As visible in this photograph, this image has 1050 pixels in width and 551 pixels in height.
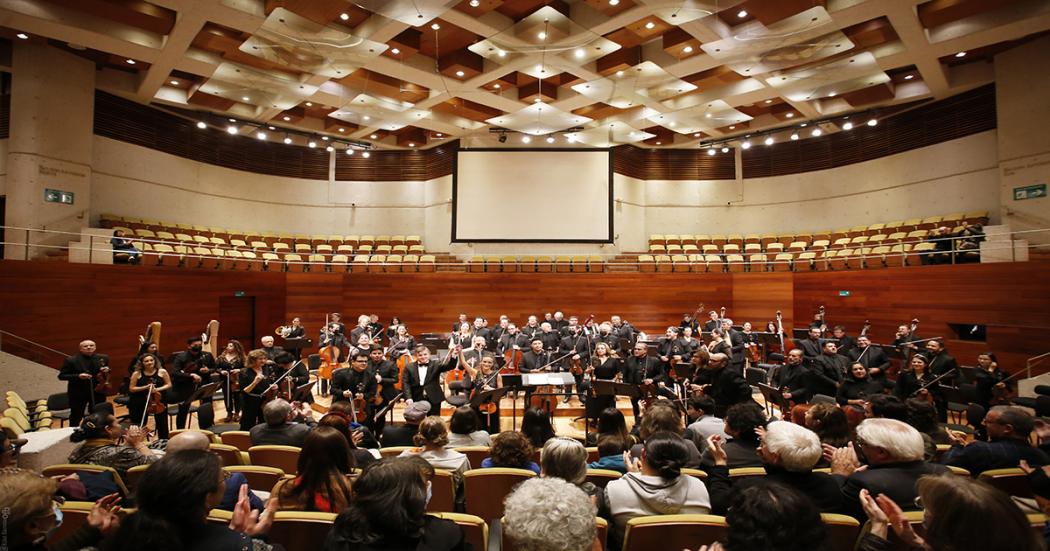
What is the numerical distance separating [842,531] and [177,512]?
301 centimetres

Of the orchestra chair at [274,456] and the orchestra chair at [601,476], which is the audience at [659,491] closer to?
the orchestra chair at [601,476]

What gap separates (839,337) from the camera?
1060 centimetres

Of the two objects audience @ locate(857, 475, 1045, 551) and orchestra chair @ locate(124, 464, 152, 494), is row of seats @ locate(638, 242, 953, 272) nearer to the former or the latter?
audience @ locate(857, 475, 1045, 551)

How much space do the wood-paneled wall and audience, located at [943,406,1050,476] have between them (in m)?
9.46

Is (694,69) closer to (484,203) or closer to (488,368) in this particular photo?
(484,203)

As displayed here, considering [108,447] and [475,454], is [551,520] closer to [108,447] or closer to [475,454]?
[475,454]

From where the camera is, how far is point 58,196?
42.8ft

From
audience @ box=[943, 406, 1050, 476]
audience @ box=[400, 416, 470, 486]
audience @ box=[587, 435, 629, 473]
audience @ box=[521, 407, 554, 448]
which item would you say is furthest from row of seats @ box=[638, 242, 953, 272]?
audience @ box=[400, 416, 470, 486]

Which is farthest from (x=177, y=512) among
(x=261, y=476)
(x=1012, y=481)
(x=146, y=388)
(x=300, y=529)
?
(x=146, y=388)

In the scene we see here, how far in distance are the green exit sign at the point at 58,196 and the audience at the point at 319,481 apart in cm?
1515

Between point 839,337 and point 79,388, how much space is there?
13.7 meters

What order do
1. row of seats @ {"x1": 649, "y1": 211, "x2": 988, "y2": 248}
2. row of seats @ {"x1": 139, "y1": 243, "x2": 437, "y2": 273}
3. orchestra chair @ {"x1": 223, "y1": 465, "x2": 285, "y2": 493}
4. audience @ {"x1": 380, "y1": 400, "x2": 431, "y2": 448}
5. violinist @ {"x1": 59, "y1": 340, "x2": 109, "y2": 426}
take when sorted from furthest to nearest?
row of seats @ {"x1": 649, "y1": 211, "x2": 988, "y2": 248} < row of seats @ {"x1": 139, "y1": 243, "x2": 437, "y2": 273} < violinist @ {"x1": 59, "y1": 340, "x2": 109, "y2": 426} < audience @ {"x1": 380, "y1": 400, "x2": 431, "y2": 448} < orchestra chair @ {"x1": 223, "y1": 465, "x2": 285, "y2": 493}

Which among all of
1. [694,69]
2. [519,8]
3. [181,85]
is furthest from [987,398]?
A: [181,85]

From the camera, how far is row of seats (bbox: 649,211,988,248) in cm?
1428
